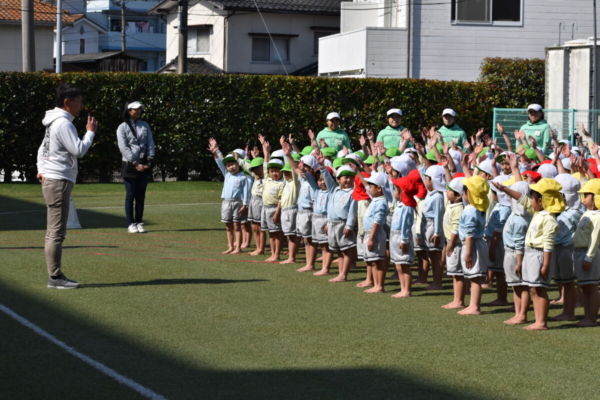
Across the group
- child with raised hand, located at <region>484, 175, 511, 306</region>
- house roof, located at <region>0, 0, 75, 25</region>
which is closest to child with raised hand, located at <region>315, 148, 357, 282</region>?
child with raised hand, located at <region>484, 175, 511, 306</region>

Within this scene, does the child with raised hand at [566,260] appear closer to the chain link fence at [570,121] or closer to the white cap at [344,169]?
the white cap at [344,169]

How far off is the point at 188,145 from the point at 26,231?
10.1m

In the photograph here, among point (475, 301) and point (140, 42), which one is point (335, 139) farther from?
point (140, 42)

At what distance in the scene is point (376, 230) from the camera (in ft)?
34.3

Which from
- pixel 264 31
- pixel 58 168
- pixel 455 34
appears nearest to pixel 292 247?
pixel 58 168

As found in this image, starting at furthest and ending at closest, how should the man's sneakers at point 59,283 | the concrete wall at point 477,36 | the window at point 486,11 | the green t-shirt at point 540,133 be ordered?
the window at point 486,11 < the concrete wall at point 477,36 < the green t-shirt at point 540,133 < the man's sneakers at point 59,283

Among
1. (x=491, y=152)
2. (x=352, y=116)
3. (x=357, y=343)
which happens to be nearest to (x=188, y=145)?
(x=352, y=116)

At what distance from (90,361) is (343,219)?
4924 mm

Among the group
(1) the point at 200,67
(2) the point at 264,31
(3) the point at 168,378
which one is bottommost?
(3) the point at 168,378

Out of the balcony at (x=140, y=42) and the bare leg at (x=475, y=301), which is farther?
the balcony at (x=140, y=42)

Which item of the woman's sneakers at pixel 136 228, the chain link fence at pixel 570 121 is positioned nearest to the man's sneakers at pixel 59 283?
the woman's sneakers at pixel 136 228

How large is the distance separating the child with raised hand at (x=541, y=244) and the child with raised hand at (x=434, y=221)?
76.3 inches

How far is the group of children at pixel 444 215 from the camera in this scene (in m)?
8.82

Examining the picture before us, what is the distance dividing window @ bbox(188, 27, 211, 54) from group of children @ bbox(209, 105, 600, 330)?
31.7 meters
